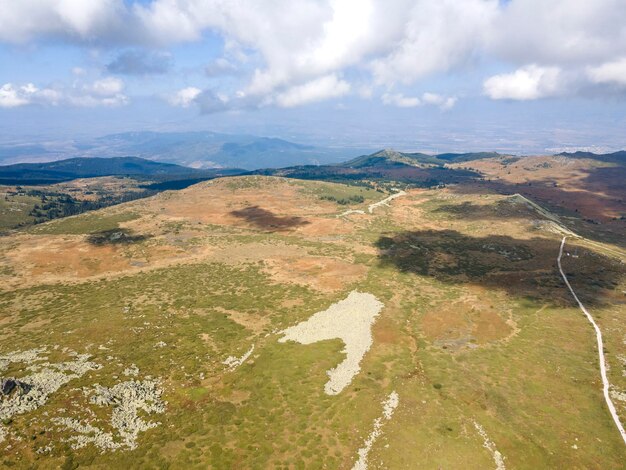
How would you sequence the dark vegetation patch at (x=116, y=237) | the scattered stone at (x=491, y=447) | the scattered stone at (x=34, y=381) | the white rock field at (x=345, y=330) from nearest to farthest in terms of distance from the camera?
the scattered stone at (x=491, y=447) < the scattered stone at (x=34, y=381) < the white rock field at (x=345, y=330) < the dark vegetation patch at (x=116, y=237)

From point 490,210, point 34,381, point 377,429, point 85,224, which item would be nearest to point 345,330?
point 377,429

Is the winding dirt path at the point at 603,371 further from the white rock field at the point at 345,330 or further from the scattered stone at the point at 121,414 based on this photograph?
the scattered stone at the point at 121,414

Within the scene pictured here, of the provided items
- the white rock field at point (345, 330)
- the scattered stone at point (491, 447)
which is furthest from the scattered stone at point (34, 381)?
the scattered stone at point (491, 447)

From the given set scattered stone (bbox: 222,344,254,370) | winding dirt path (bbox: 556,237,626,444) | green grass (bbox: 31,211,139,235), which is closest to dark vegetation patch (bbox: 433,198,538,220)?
winding dirt path (bbox: 556,237,626,444)

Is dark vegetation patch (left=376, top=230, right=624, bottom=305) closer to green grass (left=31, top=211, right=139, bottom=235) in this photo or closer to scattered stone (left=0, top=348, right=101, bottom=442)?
scattered stone (left=0, top=348, right=101, bottom=442)

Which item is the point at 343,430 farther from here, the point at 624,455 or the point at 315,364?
the point at 624,455

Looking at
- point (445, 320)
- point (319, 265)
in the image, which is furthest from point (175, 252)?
point (445, 320)
